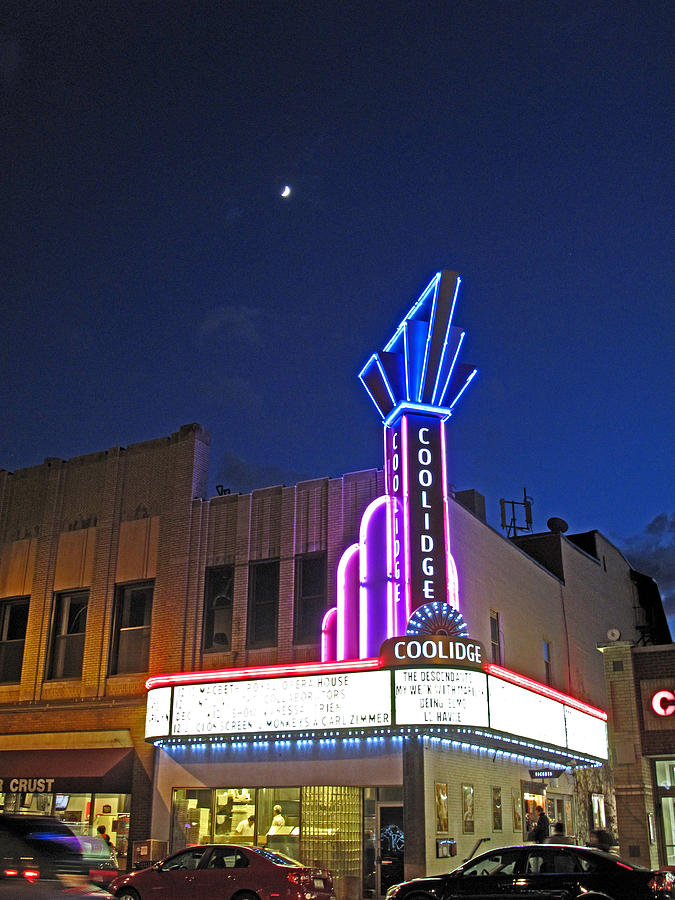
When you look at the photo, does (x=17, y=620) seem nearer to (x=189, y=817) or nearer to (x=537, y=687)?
(x=189, y=817)

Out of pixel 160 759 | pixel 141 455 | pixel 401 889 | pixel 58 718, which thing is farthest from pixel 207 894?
pixel 141 455

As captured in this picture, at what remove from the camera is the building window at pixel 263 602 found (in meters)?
24.0

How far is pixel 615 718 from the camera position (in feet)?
79.9

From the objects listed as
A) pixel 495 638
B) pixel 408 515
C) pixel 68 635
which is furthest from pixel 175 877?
pixel 495 638

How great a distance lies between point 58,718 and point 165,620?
4024 millimetres

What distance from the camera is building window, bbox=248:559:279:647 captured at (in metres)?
24.0

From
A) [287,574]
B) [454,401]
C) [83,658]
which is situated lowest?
[83,658]

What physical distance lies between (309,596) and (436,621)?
14.4ft

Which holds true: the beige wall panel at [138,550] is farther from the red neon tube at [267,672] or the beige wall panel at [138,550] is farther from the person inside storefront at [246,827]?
the person inside storefront at [246,827]

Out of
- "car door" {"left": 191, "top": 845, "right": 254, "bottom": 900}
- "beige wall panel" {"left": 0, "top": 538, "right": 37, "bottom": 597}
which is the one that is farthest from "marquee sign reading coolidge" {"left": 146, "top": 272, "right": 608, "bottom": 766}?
"beige wall panel" {"left": 0, "top": 538, "right": 37, "bottom": 597}

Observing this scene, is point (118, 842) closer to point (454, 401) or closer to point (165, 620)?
point (165, 620)

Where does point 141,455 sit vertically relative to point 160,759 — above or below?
above

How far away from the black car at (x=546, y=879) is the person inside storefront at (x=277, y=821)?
20.0 ft

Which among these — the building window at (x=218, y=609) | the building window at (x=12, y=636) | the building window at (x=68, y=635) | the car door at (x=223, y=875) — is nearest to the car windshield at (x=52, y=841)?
the car door at (x=223, y=875)
